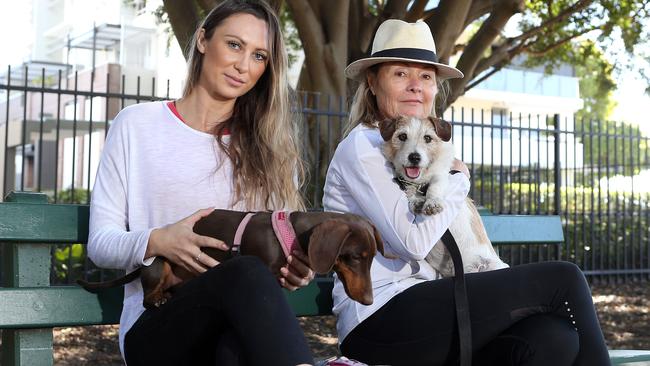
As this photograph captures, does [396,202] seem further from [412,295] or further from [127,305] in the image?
[127,305]

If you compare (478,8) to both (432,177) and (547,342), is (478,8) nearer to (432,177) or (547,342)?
(432,177)

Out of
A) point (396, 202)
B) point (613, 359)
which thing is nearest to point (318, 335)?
point (613, 359)

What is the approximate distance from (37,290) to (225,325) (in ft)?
2.40

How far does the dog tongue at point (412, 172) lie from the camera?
316cm

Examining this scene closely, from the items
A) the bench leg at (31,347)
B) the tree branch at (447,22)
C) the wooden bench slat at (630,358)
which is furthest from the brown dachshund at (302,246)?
the tree branch at (447,22)

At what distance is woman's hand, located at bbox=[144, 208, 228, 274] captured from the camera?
8.10 ft

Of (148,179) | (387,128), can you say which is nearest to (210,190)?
(148,179)

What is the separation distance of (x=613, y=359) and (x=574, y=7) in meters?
9.53

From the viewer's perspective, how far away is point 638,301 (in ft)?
34.4

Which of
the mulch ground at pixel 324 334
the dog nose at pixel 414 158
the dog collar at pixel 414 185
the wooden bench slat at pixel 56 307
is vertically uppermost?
the dog nose at pixel 414 158

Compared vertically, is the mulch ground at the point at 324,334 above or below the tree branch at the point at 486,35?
below

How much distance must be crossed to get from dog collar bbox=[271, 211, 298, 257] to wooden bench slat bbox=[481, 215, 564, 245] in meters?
1.63

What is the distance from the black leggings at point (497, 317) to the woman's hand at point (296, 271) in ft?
1.33

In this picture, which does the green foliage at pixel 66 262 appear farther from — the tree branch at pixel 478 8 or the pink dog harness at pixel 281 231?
the pink dog harness at pixel 281 231
